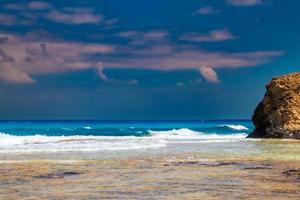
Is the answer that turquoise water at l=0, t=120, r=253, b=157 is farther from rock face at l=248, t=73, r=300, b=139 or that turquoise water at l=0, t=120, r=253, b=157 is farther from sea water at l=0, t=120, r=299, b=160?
rock face at l=248, t=73, r=300, b=139

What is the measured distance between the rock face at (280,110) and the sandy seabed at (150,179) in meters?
22.4

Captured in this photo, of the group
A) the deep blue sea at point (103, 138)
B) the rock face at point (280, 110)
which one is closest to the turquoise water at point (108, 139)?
the deep blue sea at point (103, 138)

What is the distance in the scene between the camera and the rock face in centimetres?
4388

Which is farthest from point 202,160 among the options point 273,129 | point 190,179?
point 273,129

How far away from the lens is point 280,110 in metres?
45.0

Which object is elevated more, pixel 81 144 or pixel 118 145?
pixel 81 144

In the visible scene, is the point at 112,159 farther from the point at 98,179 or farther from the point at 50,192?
the point at 50,192

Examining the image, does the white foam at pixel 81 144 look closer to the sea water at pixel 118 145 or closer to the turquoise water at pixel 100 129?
the sea water at pixel 118 145

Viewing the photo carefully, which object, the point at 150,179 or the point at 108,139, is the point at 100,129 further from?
the point at 150,179

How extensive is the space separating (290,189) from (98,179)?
570 cm

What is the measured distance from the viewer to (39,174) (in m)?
17.5

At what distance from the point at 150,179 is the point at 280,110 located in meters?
31.1

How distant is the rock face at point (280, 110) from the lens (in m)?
43.9

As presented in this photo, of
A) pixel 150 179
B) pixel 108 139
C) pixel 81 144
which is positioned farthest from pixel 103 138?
pixel 150 179
